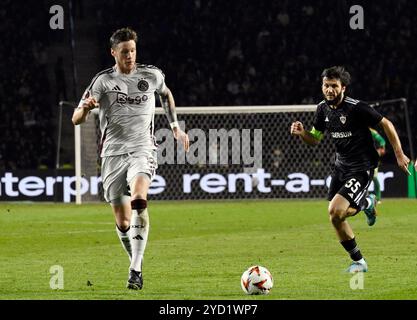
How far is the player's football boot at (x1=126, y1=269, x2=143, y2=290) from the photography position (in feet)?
29.5

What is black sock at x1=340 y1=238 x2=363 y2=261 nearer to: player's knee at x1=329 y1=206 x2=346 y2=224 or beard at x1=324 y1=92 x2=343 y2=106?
player's knee at x1=329 y1=206 x2=346 y2=224

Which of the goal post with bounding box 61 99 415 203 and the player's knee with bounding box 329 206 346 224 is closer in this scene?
the player's knee with bounding box 329 206 346 224

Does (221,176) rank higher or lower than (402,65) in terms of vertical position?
lower

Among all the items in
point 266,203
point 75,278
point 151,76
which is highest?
point 151,76

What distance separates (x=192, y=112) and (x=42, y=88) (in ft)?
23.0

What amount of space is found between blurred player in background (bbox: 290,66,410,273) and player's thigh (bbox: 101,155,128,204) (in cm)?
167

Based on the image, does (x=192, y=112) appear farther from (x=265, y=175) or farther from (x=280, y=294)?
(x=280, y=294)

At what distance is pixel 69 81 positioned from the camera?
2930 cm

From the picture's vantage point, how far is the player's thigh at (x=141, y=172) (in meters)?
9.25

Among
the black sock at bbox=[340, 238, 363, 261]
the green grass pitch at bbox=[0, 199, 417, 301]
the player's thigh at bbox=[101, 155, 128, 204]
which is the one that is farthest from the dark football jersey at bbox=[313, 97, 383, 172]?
the player's thigh at bbox=[101, 155, 128, 204]

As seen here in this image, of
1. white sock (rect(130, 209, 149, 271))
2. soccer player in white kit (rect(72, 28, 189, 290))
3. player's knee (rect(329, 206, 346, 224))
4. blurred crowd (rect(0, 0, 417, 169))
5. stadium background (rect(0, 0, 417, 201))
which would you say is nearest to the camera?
white sock (rect(130, 209, 149, 271))

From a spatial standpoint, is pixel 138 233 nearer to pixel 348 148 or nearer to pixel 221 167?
pixel 348 148
